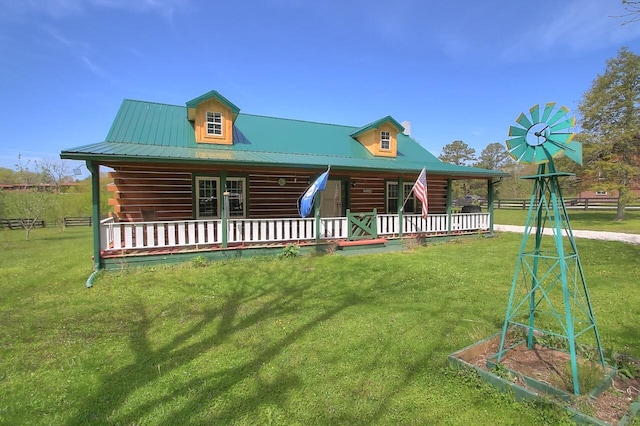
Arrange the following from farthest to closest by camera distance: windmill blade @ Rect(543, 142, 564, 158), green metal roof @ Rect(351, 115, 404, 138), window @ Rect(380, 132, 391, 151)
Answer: window @ Rect(380, 132, 391, 151)
green metal roof @ Rect(351, 115, 404, 138)
windmill blade @ Rect(543, 142, 564, 158)

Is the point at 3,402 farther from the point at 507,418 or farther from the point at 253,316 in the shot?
the point at 507,418

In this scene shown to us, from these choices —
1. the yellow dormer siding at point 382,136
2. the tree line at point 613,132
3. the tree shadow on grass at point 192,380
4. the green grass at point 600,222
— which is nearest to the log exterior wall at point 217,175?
the yellow dormer siding at point 382,136

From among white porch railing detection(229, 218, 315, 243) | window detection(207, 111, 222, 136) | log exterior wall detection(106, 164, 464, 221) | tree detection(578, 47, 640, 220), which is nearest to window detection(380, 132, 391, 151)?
log exterior wall detection(106, 164, 464, 221)

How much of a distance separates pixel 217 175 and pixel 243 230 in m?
Result: 2.56

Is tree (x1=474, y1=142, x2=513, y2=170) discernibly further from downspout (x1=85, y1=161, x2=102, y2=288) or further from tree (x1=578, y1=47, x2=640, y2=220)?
downspout (x1=85, y1=161, x2=102, y2=288)

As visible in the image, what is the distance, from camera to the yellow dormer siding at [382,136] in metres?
14.5

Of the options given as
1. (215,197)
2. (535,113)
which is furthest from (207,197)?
(535,113)

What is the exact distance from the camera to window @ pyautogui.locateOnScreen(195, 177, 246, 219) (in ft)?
36.6

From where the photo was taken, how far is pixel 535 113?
3.67 metres

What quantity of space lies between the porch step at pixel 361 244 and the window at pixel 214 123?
19.2 feet

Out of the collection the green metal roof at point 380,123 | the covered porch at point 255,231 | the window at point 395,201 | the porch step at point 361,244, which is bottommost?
the porch step at point 361,244

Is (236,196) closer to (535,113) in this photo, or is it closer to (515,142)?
(515,142)

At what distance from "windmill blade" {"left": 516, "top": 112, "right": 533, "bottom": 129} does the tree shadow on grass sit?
3.79 metres

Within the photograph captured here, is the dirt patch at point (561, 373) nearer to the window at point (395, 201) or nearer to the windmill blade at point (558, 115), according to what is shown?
the windmill blade at point (558, 115)
